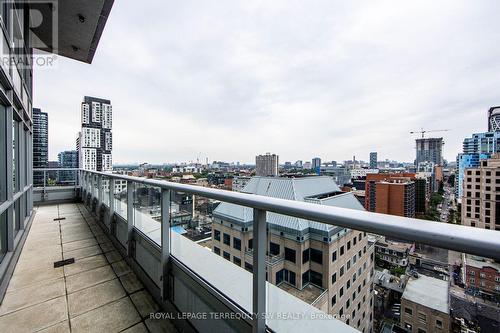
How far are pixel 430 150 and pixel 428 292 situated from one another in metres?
79.6

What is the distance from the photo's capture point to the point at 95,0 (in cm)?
421

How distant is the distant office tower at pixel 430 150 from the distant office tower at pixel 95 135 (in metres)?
71.7

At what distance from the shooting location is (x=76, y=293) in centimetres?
231

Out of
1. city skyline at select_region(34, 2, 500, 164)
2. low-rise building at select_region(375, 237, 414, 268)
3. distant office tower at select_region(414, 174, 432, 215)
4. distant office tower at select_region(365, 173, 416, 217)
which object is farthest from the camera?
distant office tower at select_region(414, 174, 432, 215)

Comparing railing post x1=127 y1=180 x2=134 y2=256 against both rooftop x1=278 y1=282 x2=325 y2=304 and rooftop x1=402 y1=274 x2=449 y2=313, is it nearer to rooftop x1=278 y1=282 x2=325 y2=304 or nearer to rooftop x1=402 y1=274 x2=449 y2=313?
rooftop x1=278 y1=282 x2=325 y2=304

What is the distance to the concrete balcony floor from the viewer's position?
6.16ft

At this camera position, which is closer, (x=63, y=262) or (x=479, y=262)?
(x=479, y=262)

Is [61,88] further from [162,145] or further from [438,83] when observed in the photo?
[438,83]

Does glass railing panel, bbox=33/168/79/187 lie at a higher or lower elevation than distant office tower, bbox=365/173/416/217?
higher

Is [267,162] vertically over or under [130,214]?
over

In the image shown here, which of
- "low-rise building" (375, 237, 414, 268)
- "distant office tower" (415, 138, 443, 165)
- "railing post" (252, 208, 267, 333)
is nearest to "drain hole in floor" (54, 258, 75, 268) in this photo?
"railing post" (252, 208, 267, 333)

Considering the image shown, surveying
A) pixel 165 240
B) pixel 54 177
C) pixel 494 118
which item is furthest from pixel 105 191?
pixel 494 118

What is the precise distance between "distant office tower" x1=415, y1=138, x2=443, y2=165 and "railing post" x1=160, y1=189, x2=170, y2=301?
73.7 metres

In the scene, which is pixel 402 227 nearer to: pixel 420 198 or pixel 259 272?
pixel 259 272
